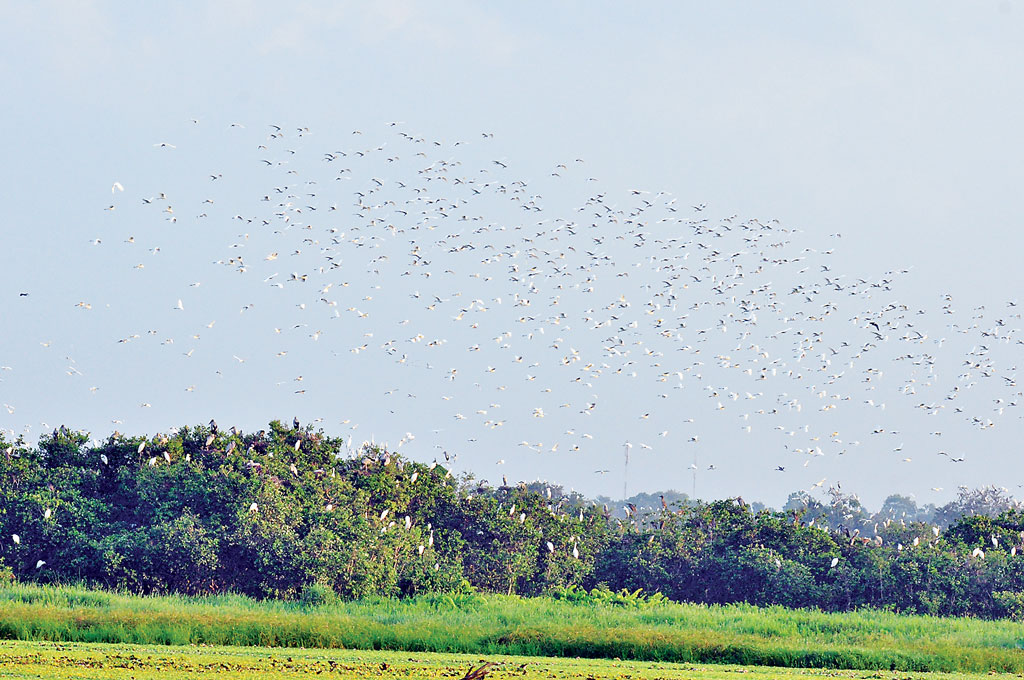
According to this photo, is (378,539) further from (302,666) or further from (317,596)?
(302,666)

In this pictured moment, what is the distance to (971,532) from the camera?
158 ft

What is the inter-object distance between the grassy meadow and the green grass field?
76.1 inches

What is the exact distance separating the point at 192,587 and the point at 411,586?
23.6 ft

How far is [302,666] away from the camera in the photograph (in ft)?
76.6

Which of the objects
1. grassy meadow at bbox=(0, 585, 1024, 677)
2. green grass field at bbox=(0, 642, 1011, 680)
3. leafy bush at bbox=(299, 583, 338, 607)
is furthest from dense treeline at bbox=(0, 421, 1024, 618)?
green grass field at bbox=(0, 642, 1011, 680)

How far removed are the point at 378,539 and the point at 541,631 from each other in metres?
12.8

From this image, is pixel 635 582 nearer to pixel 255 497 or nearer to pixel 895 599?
pixel 895 599

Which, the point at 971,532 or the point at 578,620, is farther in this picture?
the point at 971,532

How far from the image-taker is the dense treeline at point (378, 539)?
42031 mm

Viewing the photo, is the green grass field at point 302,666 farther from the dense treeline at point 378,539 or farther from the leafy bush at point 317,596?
the dense treeline at point 378,539

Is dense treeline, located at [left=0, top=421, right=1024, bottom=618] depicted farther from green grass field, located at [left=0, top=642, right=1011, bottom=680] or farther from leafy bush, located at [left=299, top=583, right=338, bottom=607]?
green grass field, located at [left=0, top=642, right=1011, bottom=680]

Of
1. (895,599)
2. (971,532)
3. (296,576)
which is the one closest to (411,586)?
(296,576)

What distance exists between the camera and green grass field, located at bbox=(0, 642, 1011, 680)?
2078cm

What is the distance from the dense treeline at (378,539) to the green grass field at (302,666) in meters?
13.1
